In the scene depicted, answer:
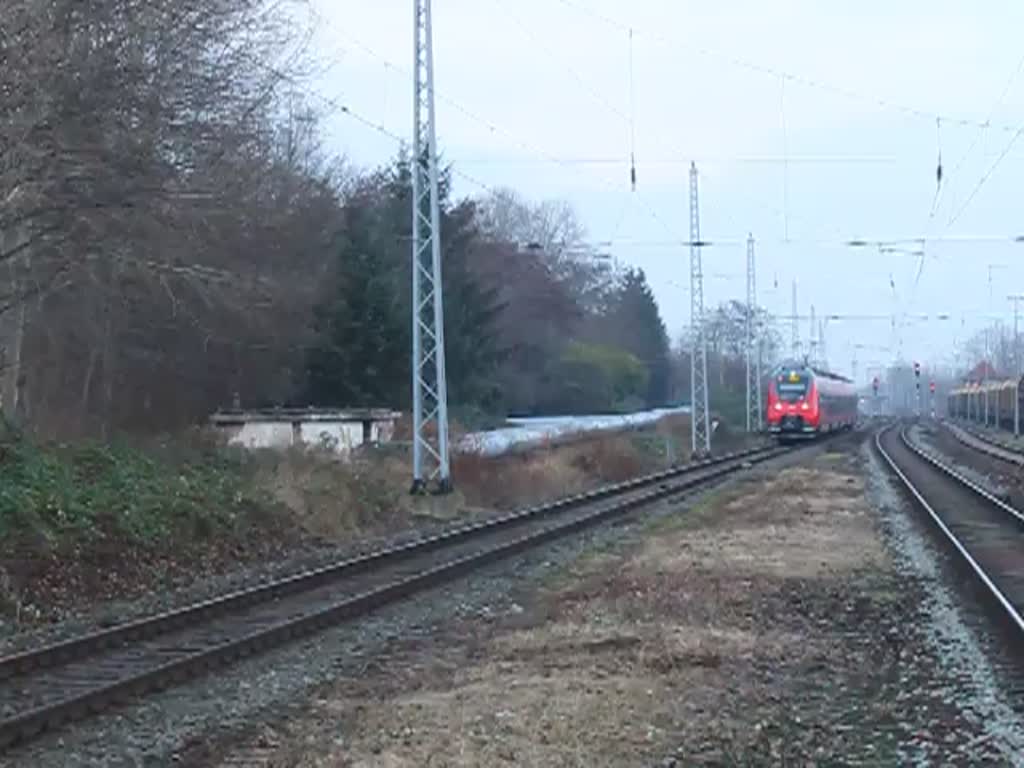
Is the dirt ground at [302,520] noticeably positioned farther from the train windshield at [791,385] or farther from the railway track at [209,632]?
the train windshield at [791,385]

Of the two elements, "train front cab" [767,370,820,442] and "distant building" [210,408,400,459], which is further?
"train front cab" [767,370,820,442]

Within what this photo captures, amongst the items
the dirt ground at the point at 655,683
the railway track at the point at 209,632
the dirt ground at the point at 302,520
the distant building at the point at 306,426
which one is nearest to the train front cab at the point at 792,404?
the dirt ground at the point at 302,520

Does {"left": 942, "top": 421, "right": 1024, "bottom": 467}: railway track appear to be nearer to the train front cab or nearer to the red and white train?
the red and white train

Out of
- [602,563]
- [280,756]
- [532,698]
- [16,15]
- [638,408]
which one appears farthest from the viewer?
[638,408]

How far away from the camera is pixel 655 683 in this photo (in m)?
11.6

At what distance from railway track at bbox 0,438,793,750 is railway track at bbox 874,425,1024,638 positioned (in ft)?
21.8

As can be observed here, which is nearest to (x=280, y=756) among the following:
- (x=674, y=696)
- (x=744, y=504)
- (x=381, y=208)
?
(x=674, y=696)

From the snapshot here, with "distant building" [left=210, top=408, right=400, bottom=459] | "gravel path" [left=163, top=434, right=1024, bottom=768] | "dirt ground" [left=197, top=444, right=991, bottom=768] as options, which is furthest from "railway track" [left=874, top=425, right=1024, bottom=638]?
"distant building" [left=210, top=408, right=400, bottom=459]

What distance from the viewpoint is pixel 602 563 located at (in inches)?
861

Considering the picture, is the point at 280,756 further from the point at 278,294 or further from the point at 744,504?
the point at 278,294

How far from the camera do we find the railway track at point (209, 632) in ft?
37.3

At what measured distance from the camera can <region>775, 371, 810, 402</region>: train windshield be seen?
234 ft

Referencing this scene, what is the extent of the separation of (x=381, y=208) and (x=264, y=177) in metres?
21.9

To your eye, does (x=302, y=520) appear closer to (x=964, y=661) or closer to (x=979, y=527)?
(x=979, y=527)
